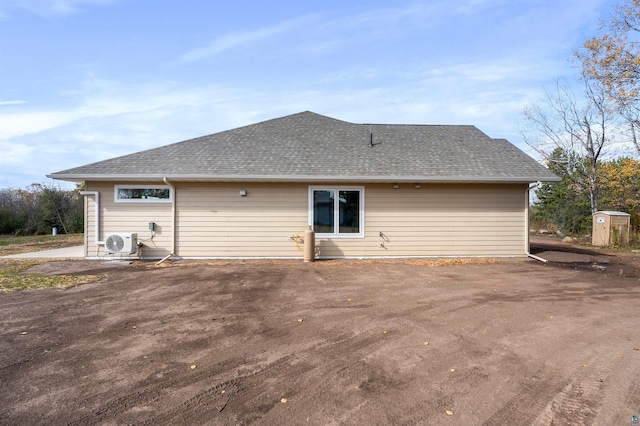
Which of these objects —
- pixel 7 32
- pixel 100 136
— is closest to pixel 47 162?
pixel 100 136

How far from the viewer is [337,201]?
35.3ft

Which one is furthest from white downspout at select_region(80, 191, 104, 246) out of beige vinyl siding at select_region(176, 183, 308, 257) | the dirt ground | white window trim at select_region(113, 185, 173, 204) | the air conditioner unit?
the dirt ground

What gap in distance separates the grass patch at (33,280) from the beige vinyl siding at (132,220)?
221 centimetres

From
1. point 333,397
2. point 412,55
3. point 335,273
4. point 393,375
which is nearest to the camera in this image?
point 333,397

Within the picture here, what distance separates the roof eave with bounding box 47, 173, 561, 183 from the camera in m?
10.1

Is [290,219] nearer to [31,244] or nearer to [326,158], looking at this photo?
[326,158]

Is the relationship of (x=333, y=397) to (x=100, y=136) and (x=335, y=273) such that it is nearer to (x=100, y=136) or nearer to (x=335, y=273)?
(x=335, y=273)

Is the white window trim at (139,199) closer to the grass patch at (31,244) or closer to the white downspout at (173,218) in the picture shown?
the white downspout at (173,218)

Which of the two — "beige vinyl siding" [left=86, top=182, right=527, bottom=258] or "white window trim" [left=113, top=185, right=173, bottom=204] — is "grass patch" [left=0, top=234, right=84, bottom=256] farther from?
"white window trim" [left=113, top=185, right=173, bottom=204]

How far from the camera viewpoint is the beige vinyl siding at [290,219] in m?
10.6

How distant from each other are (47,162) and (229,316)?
102 ft

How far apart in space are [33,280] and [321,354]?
23.1 feet

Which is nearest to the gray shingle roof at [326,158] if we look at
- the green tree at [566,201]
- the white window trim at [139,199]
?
the white window trim at [139,199]

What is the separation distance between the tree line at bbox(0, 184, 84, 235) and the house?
51.0ft
